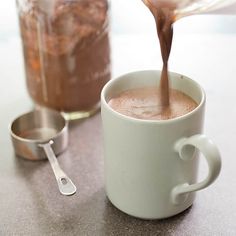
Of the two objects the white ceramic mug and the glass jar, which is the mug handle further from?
the glass jar

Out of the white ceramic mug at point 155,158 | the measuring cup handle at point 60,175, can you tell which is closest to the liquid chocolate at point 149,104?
the white ceramic mug at point 155,158

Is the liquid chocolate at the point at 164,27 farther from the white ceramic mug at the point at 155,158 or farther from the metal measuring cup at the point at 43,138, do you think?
the metal measuring cup at the point at 43,138

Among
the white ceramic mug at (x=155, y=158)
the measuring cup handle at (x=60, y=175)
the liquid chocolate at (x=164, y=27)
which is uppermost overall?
the liquid chocolate at (x=164, y=27)

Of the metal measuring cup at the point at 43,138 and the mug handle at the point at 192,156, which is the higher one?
the mug handle at the point at 192,156

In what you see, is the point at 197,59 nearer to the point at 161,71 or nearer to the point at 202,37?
the point at 202,37

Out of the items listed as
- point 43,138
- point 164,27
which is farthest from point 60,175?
point 164,27

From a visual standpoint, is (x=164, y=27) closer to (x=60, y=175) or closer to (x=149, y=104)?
(x=149, y=104)

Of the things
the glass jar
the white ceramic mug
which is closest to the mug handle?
the white ceramic mug
